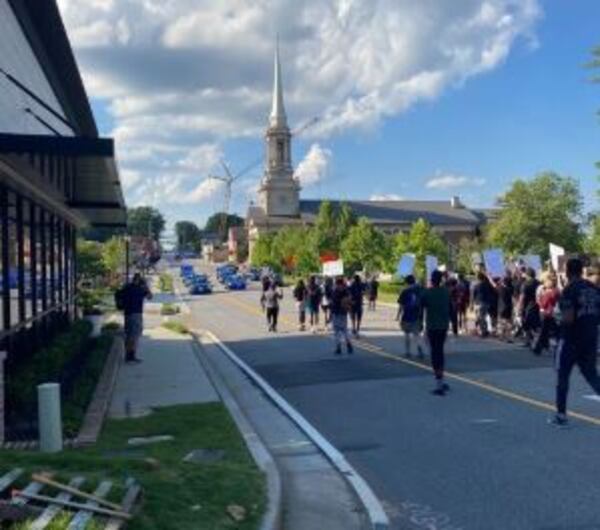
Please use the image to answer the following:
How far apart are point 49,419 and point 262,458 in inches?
84.4

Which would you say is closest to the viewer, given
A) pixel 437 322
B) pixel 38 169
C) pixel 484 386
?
pixel 437 322

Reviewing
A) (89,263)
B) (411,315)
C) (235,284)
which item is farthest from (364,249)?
(411,315)

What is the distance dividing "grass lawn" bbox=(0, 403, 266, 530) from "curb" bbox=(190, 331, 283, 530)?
0.08 meters

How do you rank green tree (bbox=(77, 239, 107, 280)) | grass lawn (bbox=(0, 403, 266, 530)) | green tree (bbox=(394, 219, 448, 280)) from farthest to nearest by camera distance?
1. green tree (bbox=(394, 219, 448, 280))
2. green tree (bbox=(77, 239, 107, 280))
3. grass lawn (bbox=(0, 403, 266, 530))

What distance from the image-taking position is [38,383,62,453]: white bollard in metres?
9.49

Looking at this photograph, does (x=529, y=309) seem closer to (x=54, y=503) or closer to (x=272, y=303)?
(x=272, y=303)

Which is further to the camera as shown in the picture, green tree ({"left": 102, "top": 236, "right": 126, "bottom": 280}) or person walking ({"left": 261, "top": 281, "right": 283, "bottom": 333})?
green tree ({"left": 102, "top": 236, "right": 126, "bottom": 280})

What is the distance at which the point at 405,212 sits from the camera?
190375 millimetres

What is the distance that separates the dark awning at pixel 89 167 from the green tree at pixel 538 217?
72.3 m

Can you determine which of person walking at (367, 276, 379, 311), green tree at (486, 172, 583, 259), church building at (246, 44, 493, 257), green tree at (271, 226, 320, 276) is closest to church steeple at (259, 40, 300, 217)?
church building at (246, 44, 493, 257)

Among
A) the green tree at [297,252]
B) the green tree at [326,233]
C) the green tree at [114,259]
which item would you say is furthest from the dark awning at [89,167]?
the green tree at [326,233]

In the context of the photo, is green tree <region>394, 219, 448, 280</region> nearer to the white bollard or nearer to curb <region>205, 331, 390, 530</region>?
curb <region>205, 331, 390, 530</region>

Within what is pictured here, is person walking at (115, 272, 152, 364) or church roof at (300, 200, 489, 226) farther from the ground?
church roof at (300, 200, 489, 226)

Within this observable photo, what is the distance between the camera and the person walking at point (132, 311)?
20594 mm
